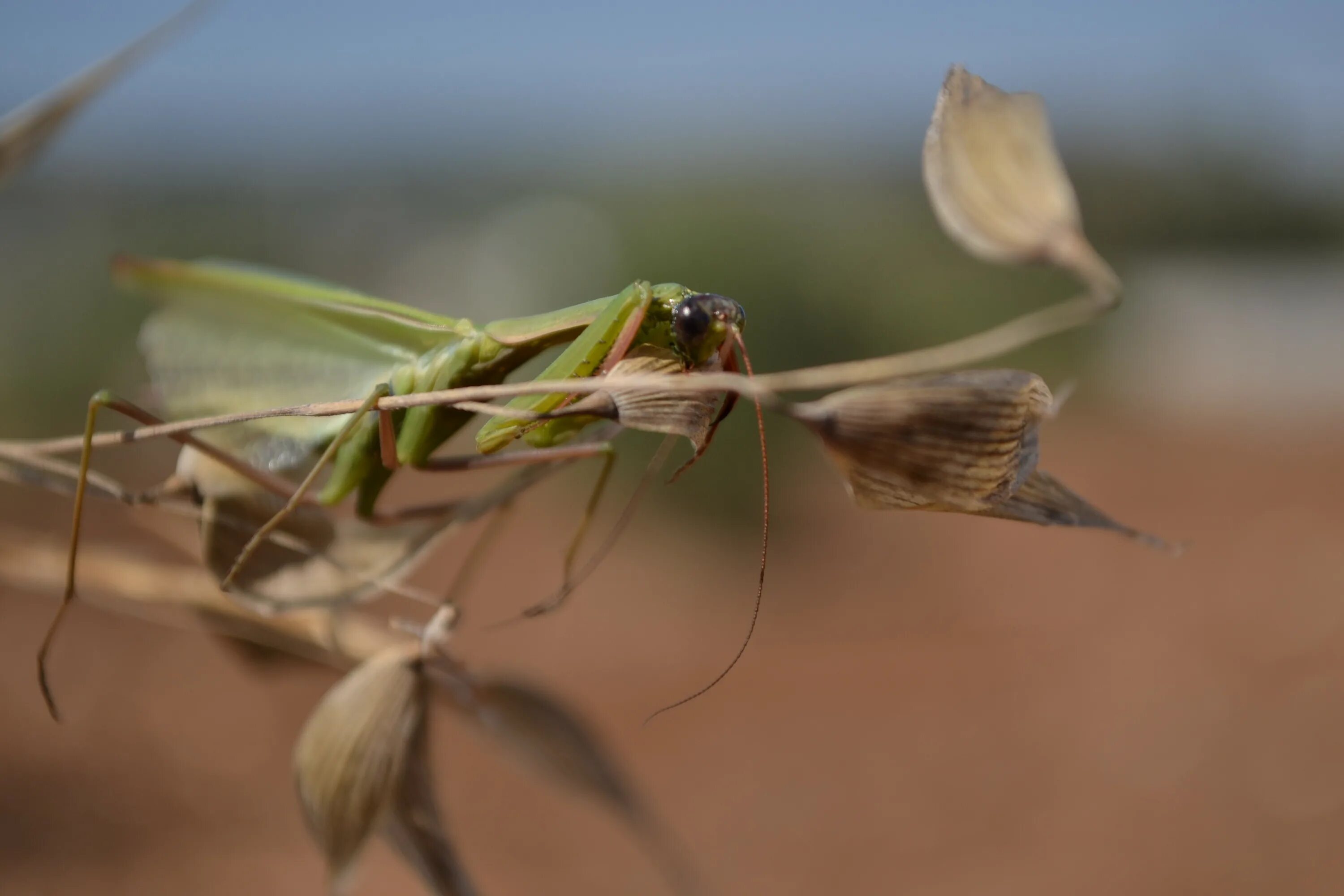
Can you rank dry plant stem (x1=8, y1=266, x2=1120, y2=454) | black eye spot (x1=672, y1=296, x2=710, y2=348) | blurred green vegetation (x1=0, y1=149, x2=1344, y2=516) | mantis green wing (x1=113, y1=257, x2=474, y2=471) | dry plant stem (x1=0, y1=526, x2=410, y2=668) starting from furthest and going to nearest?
blurred green vegetation (x1=0, y1=149, x2=1344, y2=516) < mantis green wing (x1=113, y1=257, x2=474, y2=471) < dry plant stem (x1=0, y1=526, x2=410, y2=668) < black eye spot (x1=672, y1=296, x2=710, y2=348) < dry plant stem (x1=8, y1=266, x2=1120, y2=454)

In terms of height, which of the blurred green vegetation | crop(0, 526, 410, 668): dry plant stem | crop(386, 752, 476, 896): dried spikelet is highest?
crop(0, 526, 410, 668): dry plant stem

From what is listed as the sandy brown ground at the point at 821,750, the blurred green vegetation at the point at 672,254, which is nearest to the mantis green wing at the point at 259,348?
the sandy brown ground at the point at 821,750

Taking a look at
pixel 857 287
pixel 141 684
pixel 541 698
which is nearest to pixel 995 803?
pixel 541 698

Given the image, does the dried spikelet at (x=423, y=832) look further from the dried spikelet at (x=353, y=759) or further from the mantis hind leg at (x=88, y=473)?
the mantis hind leg at (x=88, y=473)

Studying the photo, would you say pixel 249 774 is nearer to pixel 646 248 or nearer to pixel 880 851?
pixel 880 851

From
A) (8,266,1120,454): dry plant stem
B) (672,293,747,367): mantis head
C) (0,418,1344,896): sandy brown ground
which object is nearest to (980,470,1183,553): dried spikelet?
(8,266,1120,454): dry plant stem

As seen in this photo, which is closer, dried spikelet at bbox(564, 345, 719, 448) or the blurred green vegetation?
dried spikelet at bbox(564, 345, 719, 448)

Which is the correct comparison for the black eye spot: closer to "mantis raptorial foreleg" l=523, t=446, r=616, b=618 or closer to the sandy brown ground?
"mantis raptorial foreleg" l=523, t=446, r=616, b=618

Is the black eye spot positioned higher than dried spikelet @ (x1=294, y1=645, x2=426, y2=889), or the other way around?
the black eye spot
